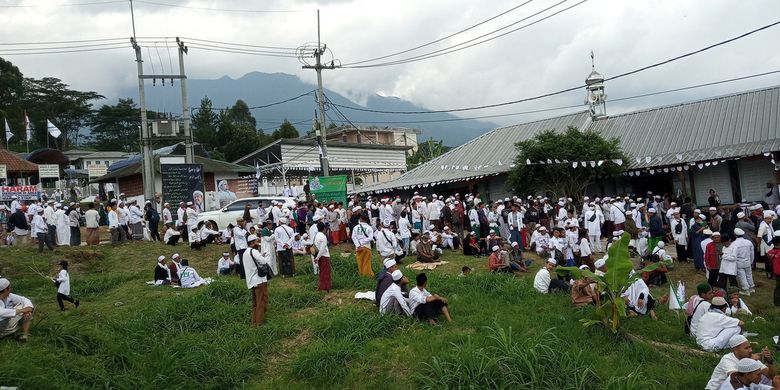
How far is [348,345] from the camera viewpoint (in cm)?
883

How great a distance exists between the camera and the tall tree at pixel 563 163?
75.2 feet

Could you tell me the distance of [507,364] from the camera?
782cm

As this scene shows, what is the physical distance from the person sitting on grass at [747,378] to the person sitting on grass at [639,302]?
3.87 m

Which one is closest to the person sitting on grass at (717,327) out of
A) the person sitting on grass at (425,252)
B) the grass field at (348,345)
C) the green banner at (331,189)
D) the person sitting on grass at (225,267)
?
the grass field at (348,345)

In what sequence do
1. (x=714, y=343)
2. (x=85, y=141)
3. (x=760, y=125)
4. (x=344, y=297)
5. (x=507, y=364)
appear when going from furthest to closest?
(x=85, y=141)
(x=760, y=125)
(x=344, y=297)
(x=714, y=343)
(x=507, y=364)

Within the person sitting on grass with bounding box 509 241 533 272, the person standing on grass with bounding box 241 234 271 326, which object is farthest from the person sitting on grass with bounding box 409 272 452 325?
the person sitting on grass with bounding box 509 241 533 272

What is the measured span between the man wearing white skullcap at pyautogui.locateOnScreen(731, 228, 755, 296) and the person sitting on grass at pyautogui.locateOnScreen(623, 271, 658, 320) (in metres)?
2.61

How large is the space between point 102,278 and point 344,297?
22.0 ft

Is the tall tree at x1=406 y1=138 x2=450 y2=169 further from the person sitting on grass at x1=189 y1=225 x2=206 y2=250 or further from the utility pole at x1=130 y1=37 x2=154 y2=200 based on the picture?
the person sitting on grass at x1=189 y1=225 x2=206 y2=250

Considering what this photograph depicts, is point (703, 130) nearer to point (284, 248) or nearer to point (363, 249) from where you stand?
point (363, 249)

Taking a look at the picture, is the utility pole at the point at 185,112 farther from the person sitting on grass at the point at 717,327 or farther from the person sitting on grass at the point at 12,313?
the person sitting on grass at the point at 717,327

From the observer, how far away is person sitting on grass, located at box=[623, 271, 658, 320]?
34.1 feet

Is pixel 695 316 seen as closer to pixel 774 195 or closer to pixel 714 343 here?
pixel 714 343

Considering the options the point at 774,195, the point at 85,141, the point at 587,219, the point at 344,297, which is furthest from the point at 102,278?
the point at 85,141
